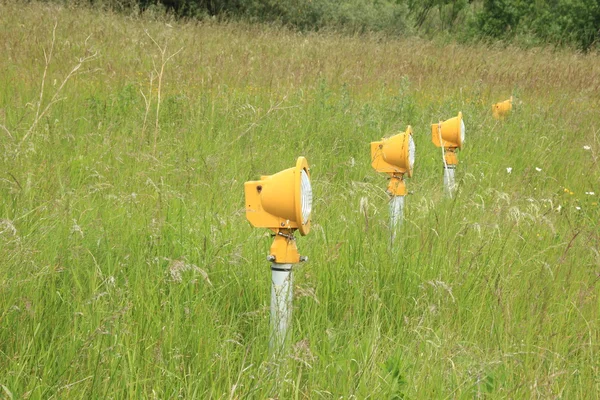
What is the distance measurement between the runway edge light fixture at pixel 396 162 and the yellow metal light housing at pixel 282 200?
1037 mm

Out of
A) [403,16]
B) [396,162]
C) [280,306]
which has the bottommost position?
[280,306]

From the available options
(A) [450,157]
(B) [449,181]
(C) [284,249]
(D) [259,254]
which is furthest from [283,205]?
(A) [450,157]

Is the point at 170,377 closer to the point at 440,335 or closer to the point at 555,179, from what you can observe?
the point at 440,335

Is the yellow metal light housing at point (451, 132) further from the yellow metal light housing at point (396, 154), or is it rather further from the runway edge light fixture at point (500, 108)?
the runway edge light fixture at point (500, 108)

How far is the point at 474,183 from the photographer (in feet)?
14.9

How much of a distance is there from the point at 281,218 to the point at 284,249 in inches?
→ 3.9

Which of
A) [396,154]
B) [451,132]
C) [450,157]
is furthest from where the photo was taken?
[450,157]

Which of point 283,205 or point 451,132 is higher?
point 283,205

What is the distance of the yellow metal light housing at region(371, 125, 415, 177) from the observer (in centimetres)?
309

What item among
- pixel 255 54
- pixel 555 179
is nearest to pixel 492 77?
pixel 255 54

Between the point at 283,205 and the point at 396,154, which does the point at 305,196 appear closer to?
the point at 283,205

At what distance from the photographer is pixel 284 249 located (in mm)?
2092

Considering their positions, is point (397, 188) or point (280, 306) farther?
point (397, 188)

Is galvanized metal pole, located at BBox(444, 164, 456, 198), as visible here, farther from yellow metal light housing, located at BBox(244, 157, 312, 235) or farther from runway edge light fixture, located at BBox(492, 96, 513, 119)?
runway edge light fixture, located at BBox(492, 96, 513, 119)
